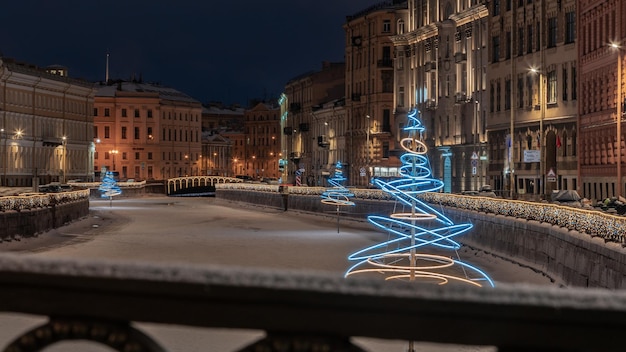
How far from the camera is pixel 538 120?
2820 inches

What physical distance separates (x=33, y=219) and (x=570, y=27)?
124ft

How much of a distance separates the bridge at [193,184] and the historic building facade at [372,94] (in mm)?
24750

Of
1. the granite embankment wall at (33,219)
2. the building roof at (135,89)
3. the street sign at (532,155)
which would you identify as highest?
the building roof at (135,89)

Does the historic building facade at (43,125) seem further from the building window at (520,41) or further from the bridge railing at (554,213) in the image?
the bridge railing at (554,213)

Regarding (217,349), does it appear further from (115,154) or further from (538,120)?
(115,154)

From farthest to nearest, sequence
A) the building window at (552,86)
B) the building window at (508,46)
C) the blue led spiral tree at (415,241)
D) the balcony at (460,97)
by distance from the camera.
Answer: the balcony at (460,97), the building window at (508,46), the building window at (552,86), the blue led spiral tree at (415,241)

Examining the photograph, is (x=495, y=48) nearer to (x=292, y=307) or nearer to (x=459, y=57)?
(x=459, y=57)

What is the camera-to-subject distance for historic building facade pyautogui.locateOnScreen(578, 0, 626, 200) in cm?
5784

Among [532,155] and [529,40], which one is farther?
[529,40]

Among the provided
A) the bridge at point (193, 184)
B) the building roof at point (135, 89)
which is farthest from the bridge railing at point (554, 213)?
the building roof at point (135, 89)

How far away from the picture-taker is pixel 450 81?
93.8 meters

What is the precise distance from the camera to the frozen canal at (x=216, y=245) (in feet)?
103

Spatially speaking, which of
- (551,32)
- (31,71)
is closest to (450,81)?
(551,32)

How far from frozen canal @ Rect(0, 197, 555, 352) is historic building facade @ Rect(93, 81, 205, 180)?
10615cm
